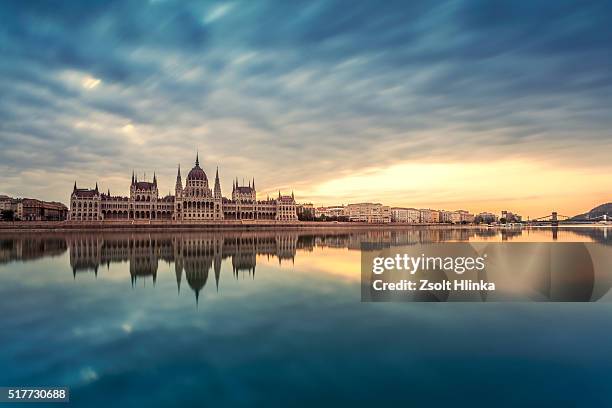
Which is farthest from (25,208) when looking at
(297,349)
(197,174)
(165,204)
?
(297,349)

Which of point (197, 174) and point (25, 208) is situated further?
point (197, 174)

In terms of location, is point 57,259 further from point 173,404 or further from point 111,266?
point 173,404

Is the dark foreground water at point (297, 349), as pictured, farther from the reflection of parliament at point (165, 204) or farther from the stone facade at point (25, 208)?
the stone facade at point (25, 208)

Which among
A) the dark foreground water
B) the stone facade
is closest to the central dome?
the stone facade

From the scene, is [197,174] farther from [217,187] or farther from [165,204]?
[165,204]

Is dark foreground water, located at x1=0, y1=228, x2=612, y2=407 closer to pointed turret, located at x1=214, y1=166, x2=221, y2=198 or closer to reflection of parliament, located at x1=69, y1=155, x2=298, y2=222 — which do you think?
reflection of parliament, located at x1=69, y1=155, x2=298, y2=222

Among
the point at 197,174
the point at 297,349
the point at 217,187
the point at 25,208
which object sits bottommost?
the point at 297,349

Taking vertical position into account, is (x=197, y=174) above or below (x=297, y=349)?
above
